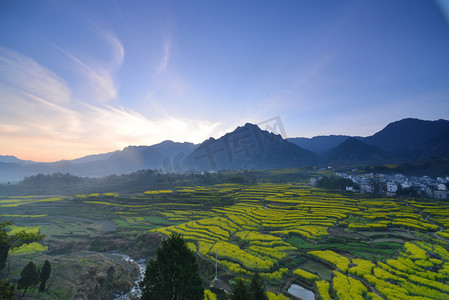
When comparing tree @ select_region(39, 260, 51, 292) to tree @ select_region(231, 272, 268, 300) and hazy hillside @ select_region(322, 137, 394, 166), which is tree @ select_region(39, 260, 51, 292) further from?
hazy hillside @ select_region(322, 137, 394, 166)

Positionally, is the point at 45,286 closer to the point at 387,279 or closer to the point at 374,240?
the point at 387,279

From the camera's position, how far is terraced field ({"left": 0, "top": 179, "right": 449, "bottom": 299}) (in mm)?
18016

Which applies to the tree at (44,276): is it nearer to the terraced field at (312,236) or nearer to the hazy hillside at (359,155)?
the terraced field at (312,236)

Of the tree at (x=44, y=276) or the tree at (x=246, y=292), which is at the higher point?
the tree at (x=246, y=292)

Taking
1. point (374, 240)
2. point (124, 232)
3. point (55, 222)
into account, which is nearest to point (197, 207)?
point (124, 232)

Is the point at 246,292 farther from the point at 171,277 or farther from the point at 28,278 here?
the point at 28,278

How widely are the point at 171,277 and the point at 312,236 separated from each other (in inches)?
903

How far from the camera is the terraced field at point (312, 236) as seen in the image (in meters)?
18.0

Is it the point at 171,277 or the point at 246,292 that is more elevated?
the point at 171,277

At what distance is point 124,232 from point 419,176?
403 feet

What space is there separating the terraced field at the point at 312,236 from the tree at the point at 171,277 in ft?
23.9

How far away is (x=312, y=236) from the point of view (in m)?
29.2

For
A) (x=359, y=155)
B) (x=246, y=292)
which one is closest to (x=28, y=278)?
(x=246, y=292)

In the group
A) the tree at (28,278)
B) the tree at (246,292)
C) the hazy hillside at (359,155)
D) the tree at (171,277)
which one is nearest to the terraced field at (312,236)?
the tree at (246,292)
